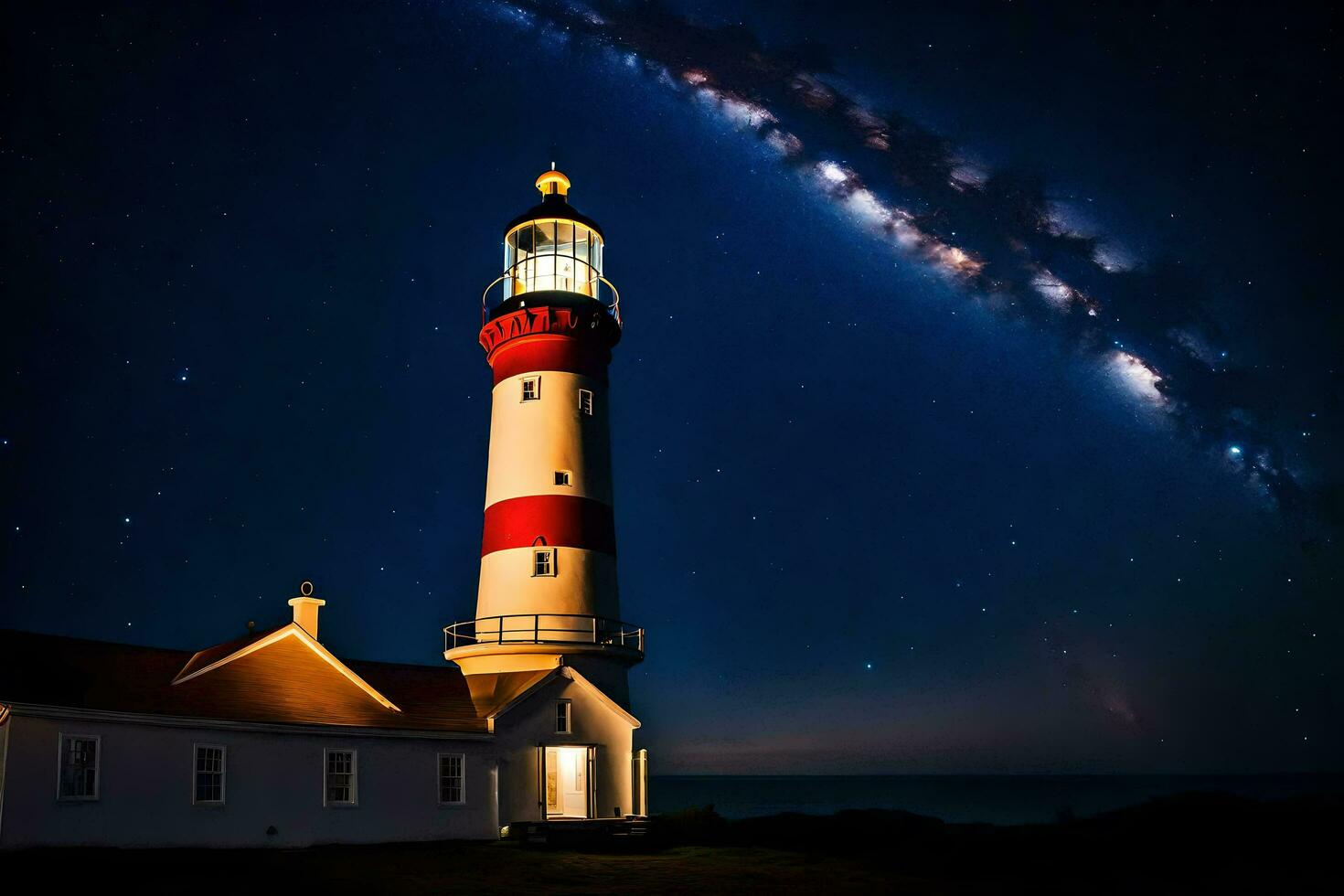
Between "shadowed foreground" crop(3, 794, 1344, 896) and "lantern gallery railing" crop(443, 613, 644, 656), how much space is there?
4.87 meters

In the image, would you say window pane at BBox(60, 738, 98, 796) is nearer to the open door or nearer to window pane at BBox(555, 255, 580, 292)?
the open door

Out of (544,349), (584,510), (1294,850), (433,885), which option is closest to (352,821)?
(433,885)

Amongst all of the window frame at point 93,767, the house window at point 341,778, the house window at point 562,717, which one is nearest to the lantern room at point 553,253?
the house window at point 562,717

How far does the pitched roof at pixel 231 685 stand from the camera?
22.1 meters

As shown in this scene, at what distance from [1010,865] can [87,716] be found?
17.6 meters

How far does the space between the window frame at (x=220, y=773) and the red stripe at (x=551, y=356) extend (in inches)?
505

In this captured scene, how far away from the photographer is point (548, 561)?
3027 centimetres

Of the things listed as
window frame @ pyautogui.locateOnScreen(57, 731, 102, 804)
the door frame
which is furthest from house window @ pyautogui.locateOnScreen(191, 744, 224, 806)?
the door frame

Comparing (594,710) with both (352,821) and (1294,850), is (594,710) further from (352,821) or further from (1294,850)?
(1294,850)

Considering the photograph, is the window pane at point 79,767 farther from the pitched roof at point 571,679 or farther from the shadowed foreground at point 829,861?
the pitched roof at point 571,679

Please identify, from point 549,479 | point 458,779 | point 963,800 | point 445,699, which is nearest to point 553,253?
point 549,479

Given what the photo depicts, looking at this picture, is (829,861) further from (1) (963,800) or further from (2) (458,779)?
(1) (963,800)

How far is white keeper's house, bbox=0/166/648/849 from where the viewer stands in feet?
70.4

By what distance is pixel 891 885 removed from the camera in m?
21.2
